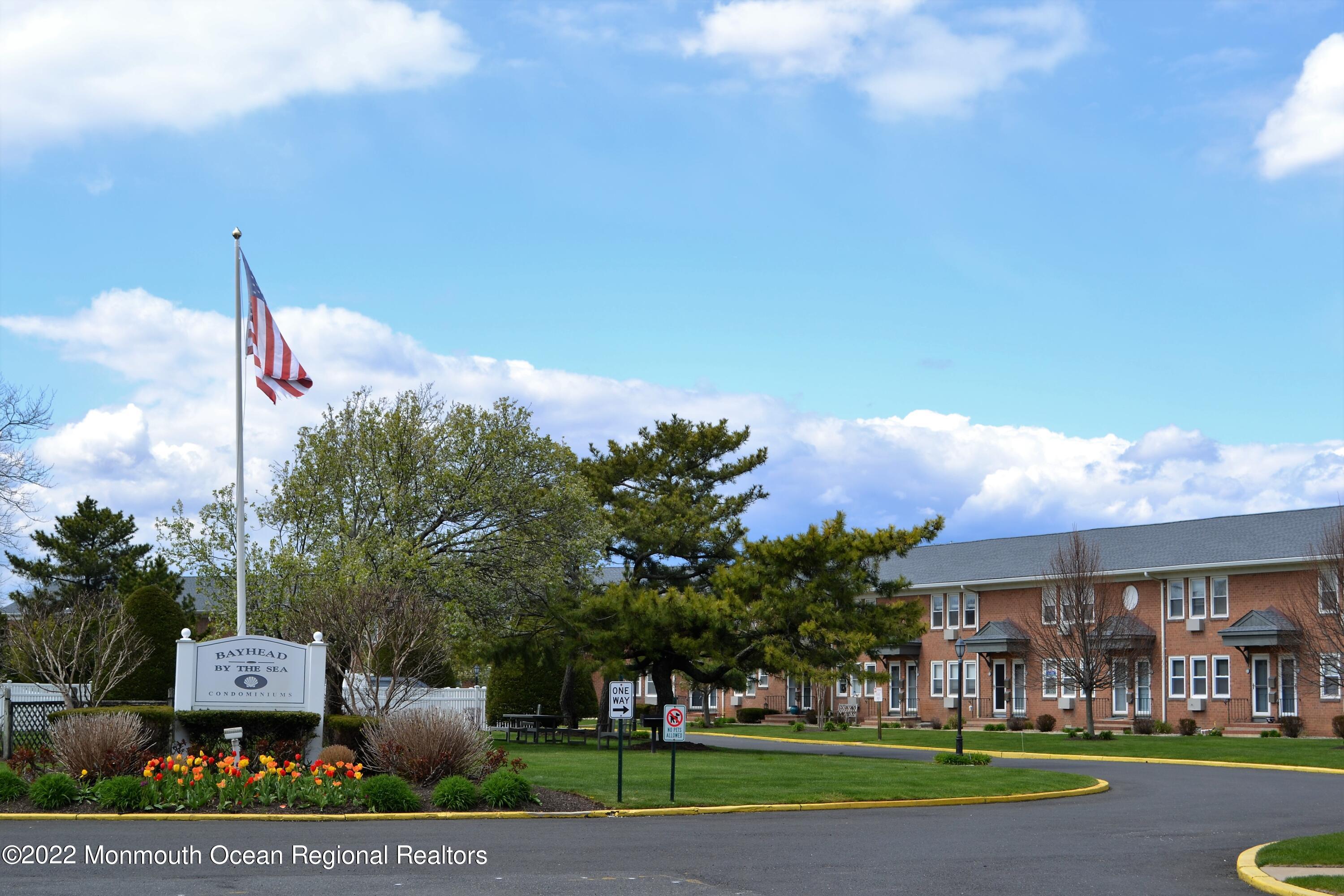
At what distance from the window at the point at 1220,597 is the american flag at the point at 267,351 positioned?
1404 inches

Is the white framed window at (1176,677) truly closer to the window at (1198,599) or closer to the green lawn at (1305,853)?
the window at (1198,599)

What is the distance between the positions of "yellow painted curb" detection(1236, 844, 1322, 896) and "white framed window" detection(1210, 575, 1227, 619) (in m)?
36.2

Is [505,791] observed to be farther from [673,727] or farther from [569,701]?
[569,701]

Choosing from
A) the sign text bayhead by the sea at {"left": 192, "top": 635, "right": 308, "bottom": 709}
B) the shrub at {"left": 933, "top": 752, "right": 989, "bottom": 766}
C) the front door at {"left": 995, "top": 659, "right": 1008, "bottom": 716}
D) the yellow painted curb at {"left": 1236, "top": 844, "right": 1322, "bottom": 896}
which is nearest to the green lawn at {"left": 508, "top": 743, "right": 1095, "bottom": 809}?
the shrub at {"left": 933, "top": 752, "right": 989, "bottom": 766}

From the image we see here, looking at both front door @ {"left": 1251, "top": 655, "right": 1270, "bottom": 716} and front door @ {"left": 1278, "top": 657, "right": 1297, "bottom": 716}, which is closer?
front door @ {"left": 1278, "top": 657, "right": 1297, "bottom": 716}

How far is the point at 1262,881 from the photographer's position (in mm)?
12555

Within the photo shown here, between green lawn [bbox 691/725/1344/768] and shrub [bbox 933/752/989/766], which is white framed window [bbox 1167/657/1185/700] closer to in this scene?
green lawn [bbox 691/725/1344/768]

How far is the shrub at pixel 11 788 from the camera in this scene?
59.4 feet

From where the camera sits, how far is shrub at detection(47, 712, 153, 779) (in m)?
19.1

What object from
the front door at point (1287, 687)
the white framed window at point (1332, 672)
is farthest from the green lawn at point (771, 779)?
the front door at point (1287, 687)

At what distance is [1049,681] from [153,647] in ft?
105

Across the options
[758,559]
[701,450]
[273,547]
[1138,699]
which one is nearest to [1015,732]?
[1138,699]

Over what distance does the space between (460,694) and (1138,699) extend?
86.3 ft

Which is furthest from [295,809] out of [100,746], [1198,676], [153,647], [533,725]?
[1198,676]
